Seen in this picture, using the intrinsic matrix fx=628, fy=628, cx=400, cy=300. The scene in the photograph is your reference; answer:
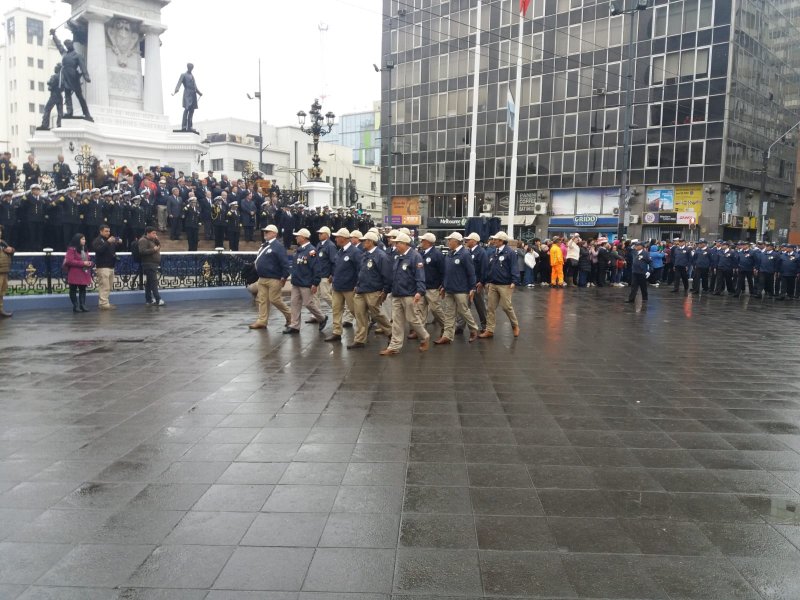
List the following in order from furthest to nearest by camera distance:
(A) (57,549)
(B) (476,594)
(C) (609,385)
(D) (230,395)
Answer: (C) (609,385) < (D) (230,395) < (A) (57,549) < (B) (476,594)

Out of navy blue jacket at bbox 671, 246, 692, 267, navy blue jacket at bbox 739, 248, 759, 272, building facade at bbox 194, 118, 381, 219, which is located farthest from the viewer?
building facade at bbox 194, 118, 381, 219

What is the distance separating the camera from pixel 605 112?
45125 millimetres

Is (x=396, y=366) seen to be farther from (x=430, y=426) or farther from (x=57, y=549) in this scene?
(x=57, y=549)

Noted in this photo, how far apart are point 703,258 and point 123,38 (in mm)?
25175

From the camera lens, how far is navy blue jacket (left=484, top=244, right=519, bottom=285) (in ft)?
37.9

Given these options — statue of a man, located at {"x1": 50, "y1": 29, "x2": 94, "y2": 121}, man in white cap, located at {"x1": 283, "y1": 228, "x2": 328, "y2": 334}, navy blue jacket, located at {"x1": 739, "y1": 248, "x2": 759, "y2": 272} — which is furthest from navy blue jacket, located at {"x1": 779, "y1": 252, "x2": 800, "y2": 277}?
statue of a man, located at {"x1": 50, "y1": 29, "x2": 94, "y2": 121}

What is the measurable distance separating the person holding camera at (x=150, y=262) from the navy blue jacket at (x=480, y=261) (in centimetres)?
803

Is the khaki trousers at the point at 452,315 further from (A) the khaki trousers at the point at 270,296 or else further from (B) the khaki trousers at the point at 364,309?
(A) the khaki trousers at the point at 270,296

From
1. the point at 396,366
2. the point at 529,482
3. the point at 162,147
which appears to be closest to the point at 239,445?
the point at 529,482

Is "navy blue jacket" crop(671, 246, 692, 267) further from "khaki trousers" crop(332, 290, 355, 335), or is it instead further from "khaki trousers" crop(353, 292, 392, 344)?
"khaki trousers" crop(353, 292, 392, 344)

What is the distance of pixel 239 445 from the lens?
5590 mm

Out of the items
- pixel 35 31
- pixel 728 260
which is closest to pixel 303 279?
pixel 728 260

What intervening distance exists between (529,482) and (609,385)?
3.67 metres

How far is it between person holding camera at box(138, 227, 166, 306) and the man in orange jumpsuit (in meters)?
15.4
